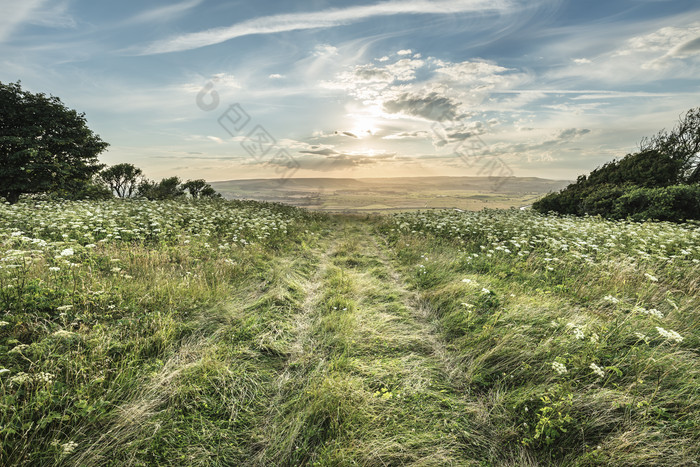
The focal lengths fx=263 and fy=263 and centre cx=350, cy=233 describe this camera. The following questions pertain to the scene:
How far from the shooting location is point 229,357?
391 centimetres

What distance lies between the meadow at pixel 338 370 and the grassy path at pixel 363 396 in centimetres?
2

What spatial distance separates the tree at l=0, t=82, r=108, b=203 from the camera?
21734 millimetres

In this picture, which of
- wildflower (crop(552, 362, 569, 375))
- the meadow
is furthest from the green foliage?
wildflower (crop(552, 362, 569, 375))

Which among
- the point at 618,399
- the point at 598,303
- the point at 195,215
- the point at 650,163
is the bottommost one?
the point at 618,399

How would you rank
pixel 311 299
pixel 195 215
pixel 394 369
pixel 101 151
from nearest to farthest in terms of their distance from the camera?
pixel 394 369, pixel 311 299, pixel 195 215, pixel 101 151

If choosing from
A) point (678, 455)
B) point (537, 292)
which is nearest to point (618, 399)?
point (678, 455)

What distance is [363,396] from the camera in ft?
10.3

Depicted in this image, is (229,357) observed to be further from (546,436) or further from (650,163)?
(650,163)

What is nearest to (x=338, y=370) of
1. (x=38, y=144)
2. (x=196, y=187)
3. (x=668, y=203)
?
(x=668, y=203)

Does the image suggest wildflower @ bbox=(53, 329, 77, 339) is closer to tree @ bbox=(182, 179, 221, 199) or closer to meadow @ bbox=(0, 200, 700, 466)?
meadow @ bbox=(0, 200, 700, 466)

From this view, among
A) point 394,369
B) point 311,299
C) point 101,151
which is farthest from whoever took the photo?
point 101,151

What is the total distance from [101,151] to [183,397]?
3673cm

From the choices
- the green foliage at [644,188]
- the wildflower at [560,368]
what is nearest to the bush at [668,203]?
the green foliage at [644,188]

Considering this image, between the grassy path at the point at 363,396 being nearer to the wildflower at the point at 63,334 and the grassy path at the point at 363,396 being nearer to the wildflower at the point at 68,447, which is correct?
the wildflower at the point at 68,447
